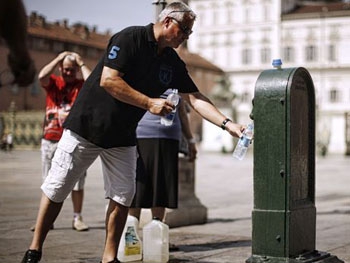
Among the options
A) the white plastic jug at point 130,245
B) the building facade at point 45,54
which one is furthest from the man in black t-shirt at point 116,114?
the building facade at point 45,54

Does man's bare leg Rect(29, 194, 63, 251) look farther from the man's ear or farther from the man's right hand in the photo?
the man's ear

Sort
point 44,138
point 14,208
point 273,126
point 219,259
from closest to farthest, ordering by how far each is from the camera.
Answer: point 273,126, point 219,259, point 44,138, point 14,208

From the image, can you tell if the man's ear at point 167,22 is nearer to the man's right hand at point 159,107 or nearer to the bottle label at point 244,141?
the man's right hand at point 159,107

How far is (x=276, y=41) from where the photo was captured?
9669 centimetres

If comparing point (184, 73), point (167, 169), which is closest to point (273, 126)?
point (184, 73)

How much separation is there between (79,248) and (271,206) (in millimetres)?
2231

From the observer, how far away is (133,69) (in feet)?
16.7

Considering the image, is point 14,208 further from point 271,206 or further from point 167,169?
point 271,206

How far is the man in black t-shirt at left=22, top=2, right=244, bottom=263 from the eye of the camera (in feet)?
16.5

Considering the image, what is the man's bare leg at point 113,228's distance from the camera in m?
5.33

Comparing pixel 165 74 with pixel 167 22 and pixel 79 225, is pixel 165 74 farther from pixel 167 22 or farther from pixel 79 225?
pixel 79 225

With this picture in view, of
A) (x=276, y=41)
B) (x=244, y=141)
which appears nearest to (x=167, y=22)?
(x=244, y=141)

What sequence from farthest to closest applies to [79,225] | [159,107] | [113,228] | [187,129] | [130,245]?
[79,225]
[187,129]
[130,245]
[113,228]
[159,107]

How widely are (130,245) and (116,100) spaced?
145 cm
